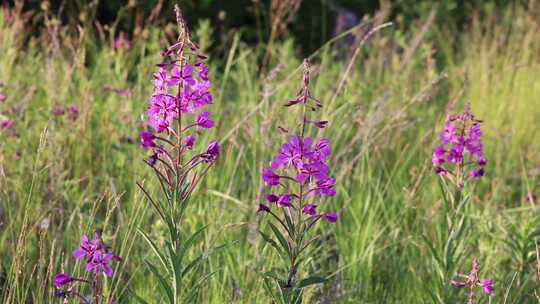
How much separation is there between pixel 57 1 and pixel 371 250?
443cm

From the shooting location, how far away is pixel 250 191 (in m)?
3.34

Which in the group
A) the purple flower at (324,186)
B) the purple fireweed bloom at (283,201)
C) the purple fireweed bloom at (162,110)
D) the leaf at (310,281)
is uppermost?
the purple fireweed bloom at (162,110)

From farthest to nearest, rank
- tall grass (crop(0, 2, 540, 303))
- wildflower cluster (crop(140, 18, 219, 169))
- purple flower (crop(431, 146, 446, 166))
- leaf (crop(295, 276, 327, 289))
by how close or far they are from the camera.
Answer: tall grass (crop(0, 2, 540, 303))
purple flower (crop(431, 146, 446, 166))
leaf (crop(295, 276, 327, 289))
wildflower cluster (crop(140, 18, 219, 169))

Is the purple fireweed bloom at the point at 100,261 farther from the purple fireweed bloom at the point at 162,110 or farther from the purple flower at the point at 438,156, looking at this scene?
the purple flower at the point at 438,156

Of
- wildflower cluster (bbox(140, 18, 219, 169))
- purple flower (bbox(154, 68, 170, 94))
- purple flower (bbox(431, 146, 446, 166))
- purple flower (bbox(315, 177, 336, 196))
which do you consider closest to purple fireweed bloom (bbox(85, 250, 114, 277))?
wildflower cluster (bbox(140, 18, 219, 169))

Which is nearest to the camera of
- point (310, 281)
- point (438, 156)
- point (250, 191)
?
point (310, 281)

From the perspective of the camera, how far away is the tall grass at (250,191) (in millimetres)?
2646

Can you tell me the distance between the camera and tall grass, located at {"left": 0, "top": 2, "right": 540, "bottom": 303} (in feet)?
8.68

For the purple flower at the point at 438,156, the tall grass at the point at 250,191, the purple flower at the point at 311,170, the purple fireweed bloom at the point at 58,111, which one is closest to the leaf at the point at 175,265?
the tall grass at the point at 250,191

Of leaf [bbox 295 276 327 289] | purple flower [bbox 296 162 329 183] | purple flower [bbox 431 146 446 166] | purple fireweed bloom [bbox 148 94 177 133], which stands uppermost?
purple fireweed bloom [bbox 148 94 177 133]

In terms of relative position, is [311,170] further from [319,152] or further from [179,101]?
[179,101]

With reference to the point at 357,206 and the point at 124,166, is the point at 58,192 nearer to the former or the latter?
the point at 124,166

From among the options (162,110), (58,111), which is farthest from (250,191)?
(162,110)

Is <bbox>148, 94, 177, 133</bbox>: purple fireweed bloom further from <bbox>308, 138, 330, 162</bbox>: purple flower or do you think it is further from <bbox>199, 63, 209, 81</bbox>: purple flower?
<bbox>308, 138, 330, 162</bbox>: purple flower
